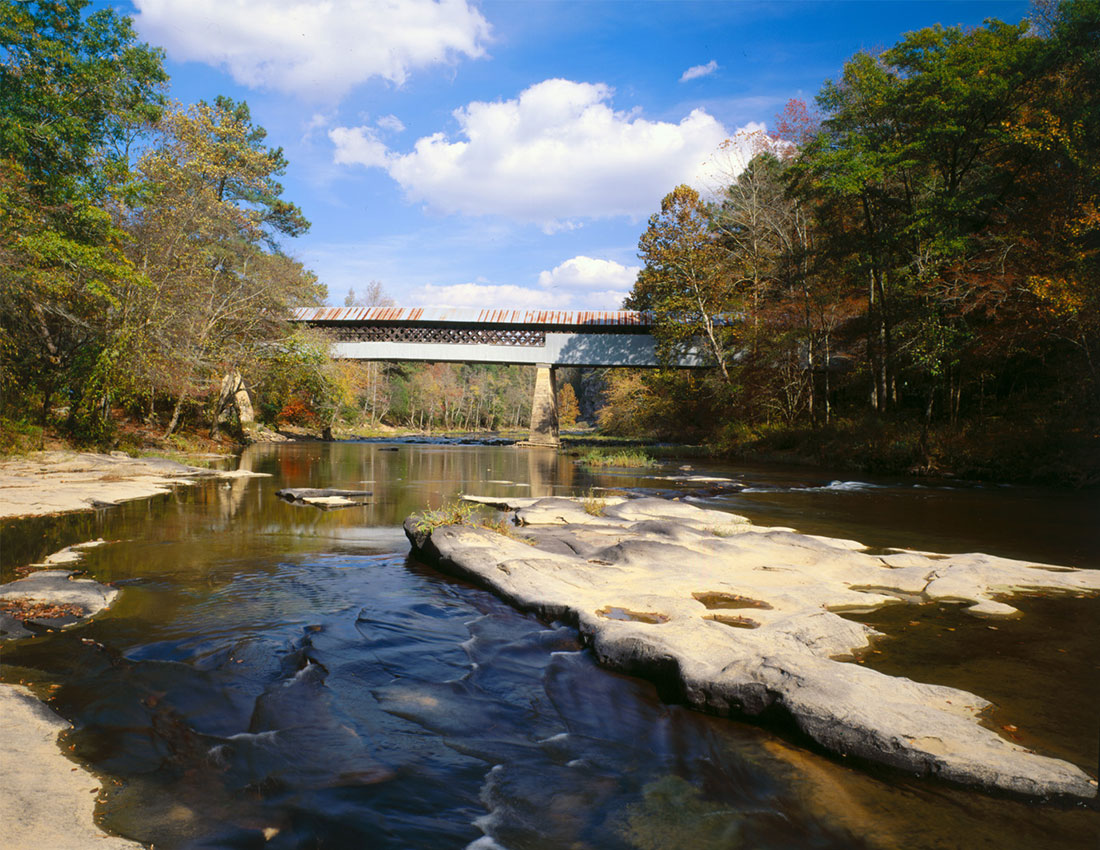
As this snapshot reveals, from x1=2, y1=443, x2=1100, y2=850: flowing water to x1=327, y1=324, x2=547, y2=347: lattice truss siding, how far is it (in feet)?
105

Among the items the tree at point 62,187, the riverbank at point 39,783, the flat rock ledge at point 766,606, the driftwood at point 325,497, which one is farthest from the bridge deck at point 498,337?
the riverbank at point 39,783

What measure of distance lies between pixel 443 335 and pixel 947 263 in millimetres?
27902

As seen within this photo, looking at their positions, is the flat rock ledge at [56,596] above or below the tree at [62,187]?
below

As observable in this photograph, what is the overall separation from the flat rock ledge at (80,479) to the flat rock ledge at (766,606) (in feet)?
21.6

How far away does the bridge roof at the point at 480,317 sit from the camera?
37.6m

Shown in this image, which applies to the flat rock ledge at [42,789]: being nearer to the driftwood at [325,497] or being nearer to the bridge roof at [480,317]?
the driftwood at [325,497]

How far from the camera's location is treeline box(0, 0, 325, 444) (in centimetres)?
1424

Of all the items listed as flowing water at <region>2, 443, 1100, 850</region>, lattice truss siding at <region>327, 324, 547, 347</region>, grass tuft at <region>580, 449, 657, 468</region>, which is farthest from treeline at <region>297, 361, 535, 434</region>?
flowing water at <region>2, 443, 1100, 850</region>

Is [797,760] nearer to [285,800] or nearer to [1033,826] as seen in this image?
[1033,826]

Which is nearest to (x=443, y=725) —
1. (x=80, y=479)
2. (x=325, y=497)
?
(x=325, y=497)

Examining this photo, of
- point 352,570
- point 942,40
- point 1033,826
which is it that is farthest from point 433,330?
point 1033,826

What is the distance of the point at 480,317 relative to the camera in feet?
126

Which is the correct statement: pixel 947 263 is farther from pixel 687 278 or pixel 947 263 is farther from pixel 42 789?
pixel 42 789

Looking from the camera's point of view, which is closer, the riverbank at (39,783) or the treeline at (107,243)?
the riverbank at (39,783)
